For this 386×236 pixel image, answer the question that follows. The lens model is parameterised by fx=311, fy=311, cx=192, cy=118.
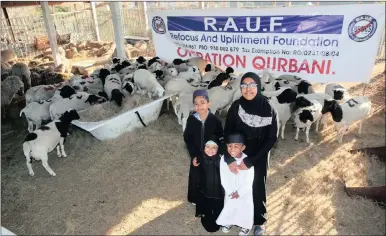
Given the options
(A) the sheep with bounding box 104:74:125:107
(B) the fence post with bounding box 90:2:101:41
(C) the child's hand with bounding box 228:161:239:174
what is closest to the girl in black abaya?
(C) the child's hand with bounding box 228:161:239:174

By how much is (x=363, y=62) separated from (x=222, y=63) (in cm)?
335

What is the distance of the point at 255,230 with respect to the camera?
407cm

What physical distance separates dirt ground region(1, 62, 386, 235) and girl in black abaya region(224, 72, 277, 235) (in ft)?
4.29

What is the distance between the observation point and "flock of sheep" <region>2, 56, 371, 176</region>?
5812mm

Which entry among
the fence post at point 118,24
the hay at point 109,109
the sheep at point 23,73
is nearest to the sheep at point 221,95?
the hay at point 109,109

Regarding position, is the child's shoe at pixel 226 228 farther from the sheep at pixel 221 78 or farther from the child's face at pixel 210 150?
the sheep at pixel 221 78

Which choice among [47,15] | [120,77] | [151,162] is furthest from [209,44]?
[47,15]

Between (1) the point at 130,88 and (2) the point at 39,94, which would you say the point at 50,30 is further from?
(1) the point at 130,88

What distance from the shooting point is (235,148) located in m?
3.31

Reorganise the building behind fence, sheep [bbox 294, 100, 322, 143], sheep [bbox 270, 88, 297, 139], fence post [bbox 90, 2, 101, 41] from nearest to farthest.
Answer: sheep [bbox 294, 100, 322, 143]
sheep [bbox 270, 88, 297, 139]
the building behind fence
fence post [bbox 90, 2, 101, 41]

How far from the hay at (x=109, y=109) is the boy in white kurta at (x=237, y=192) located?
135 inches

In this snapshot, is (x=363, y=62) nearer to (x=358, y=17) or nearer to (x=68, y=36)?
(x=358, y=17)

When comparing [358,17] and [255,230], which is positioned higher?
[358,17]

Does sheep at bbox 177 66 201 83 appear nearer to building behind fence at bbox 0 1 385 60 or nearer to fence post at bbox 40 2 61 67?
fence post at bbox 40 2 61 67
